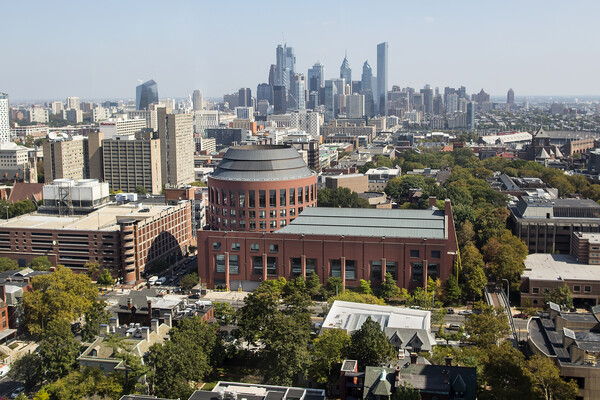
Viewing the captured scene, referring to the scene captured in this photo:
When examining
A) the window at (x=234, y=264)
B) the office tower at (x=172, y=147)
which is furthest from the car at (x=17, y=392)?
the office tower at (x=172, y=147)

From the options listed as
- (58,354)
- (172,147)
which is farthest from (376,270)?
(172,147)

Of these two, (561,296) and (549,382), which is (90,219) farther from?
(549,382)

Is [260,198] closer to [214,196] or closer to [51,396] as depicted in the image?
[214,196]

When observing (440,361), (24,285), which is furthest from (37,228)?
(440,361)

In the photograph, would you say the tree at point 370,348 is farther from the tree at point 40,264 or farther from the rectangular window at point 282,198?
the tree at point 40,264

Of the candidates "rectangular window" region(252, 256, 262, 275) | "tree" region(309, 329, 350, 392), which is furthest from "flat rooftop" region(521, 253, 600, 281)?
"tree" region(309, 329, 350, 392)

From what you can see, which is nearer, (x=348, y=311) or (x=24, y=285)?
(x=348, y=311)
